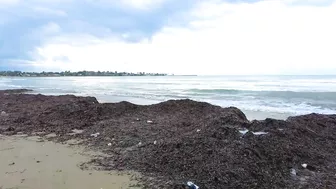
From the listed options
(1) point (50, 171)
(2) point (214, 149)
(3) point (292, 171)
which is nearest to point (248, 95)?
(2) point (214, 149)

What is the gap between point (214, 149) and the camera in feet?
20.8

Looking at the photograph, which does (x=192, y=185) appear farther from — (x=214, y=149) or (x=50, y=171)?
(x=50, y=171)

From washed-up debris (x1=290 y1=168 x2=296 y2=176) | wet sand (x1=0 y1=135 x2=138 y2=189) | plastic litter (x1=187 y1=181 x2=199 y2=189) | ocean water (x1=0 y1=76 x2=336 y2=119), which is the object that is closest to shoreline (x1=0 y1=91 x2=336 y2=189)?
washed-up debris (x1=290 y1=168 x2=296 y2=176)

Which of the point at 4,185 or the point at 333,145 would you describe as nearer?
the point at 4,185

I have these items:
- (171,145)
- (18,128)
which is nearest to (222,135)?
(171,145)

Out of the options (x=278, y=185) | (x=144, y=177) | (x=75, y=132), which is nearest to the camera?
(x=278, y=185)

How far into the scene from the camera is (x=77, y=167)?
6.16m

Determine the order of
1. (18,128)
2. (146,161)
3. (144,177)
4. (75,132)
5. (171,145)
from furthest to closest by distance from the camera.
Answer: (18,128) → (75,132) → (171,145) → (146,161) → (144,177)

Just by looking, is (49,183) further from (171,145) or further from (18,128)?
(18,128)

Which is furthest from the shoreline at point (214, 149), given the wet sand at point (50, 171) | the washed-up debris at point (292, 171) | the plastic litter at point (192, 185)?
the wet sand at point (50, 171)

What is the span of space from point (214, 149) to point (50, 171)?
314 cm

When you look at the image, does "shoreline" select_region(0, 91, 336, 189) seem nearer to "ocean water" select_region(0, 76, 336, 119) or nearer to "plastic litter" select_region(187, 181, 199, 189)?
"plastic litter" select_region(187, 181, 199, 189)

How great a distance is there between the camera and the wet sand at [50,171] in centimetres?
524

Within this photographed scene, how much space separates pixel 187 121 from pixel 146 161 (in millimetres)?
4263
